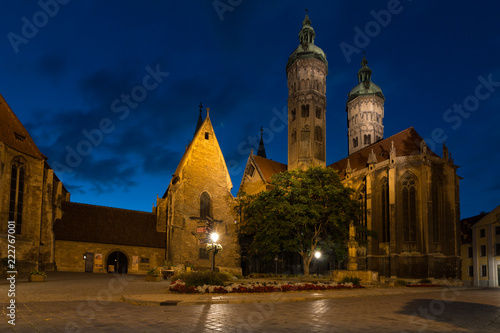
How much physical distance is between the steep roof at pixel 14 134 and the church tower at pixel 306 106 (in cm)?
3535

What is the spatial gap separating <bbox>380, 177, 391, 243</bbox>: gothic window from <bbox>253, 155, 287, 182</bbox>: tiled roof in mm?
18172

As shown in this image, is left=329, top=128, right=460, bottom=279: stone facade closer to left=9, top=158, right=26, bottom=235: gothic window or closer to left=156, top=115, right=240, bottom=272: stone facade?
left=156, top=115, right=240, bottom=272: stone facade

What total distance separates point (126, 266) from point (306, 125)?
31.8 m

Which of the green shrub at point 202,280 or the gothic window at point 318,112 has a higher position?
the gothic window at point 318,112

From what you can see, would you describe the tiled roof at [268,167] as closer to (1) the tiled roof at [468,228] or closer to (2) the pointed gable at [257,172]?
(2) the pointed gable at [257,172]

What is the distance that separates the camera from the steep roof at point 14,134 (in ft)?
104

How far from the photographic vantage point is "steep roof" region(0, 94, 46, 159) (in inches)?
1252

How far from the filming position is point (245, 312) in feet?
39.2

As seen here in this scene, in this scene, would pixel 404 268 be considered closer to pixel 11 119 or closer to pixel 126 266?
pixel 126 266

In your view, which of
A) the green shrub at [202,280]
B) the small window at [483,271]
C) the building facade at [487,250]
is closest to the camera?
the green shrub at [202,280]

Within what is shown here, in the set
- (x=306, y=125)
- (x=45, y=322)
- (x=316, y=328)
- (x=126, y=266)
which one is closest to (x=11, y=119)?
(x=126, y=266)

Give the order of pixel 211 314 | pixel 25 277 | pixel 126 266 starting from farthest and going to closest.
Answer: pixel 126 266, pixel 25 277, pixel 211 314

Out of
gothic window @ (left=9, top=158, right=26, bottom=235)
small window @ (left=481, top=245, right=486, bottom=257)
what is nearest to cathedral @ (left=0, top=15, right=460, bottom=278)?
gothic window @ (left=9, top=158, right=26, bottom=235)

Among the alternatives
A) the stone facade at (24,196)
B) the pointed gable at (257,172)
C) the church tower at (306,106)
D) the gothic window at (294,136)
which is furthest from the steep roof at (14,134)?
the gothic window at (294,136)
